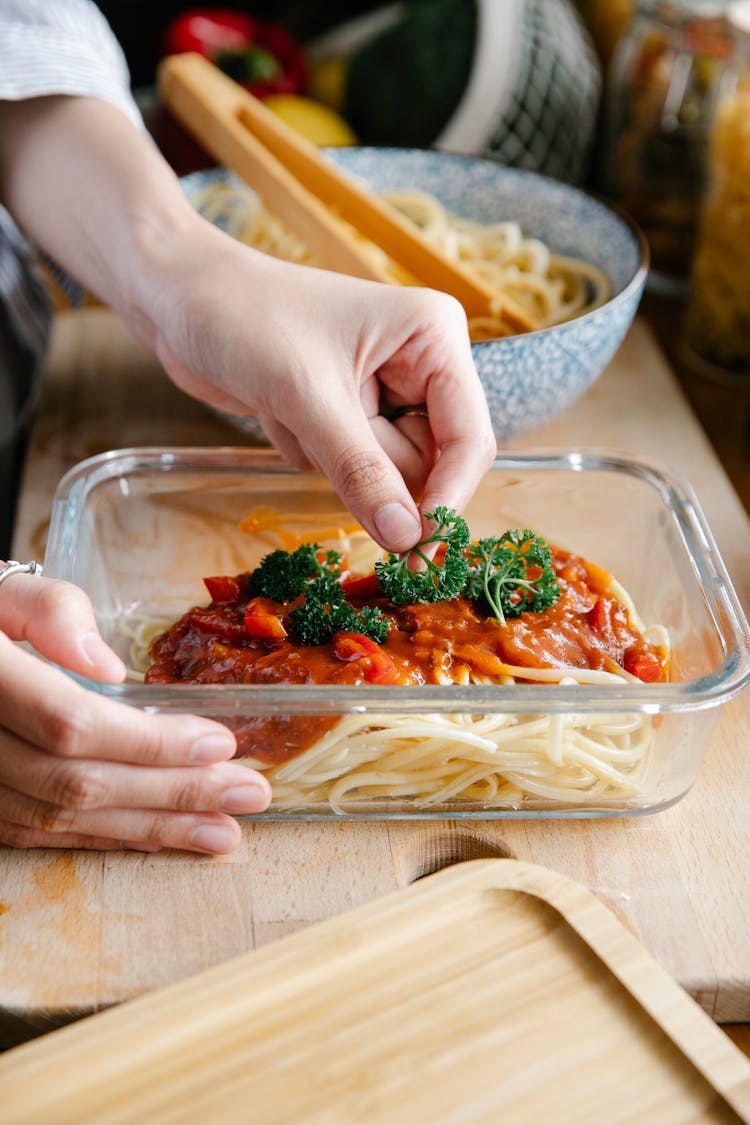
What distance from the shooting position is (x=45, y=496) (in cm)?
201

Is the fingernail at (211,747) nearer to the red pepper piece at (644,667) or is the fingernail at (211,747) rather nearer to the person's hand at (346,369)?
the person's hand at (346,369)

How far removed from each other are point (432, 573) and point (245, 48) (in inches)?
76.3

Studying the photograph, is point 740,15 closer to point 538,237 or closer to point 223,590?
point 538,237

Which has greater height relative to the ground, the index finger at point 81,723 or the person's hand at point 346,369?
the person's hand at point 346,369

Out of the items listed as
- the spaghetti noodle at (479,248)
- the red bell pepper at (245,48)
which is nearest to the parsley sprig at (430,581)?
the spaghetti noodle at (479,248)

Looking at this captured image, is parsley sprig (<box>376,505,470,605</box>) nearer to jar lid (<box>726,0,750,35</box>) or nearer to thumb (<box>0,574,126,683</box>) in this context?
thumb (<box>0,574,126,683</box>)

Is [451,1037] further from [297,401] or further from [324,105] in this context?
[324,105]

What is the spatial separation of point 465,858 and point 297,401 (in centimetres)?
60

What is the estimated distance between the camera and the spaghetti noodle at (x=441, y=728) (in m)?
1.40

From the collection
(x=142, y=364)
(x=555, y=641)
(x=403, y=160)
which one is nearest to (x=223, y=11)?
(x=403, y=160)

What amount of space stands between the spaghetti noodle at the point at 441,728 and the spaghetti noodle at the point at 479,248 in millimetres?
886

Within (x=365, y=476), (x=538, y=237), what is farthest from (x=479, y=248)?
(x=365, y=476)

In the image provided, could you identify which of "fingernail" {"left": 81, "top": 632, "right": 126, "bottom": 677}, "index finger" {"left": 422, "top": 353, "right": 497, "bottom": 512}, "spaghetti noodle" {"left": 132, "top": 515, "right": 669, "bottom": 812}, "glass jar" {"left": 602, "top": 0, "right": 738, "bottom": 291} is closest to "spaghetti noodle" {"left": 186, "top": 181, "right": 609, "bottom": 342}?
"glass jar" {"left": 602, "top": 0, "right": 738, "bottom": 291}

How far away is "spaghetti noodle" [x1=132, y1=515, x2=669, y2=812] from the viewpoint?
4.60ft
